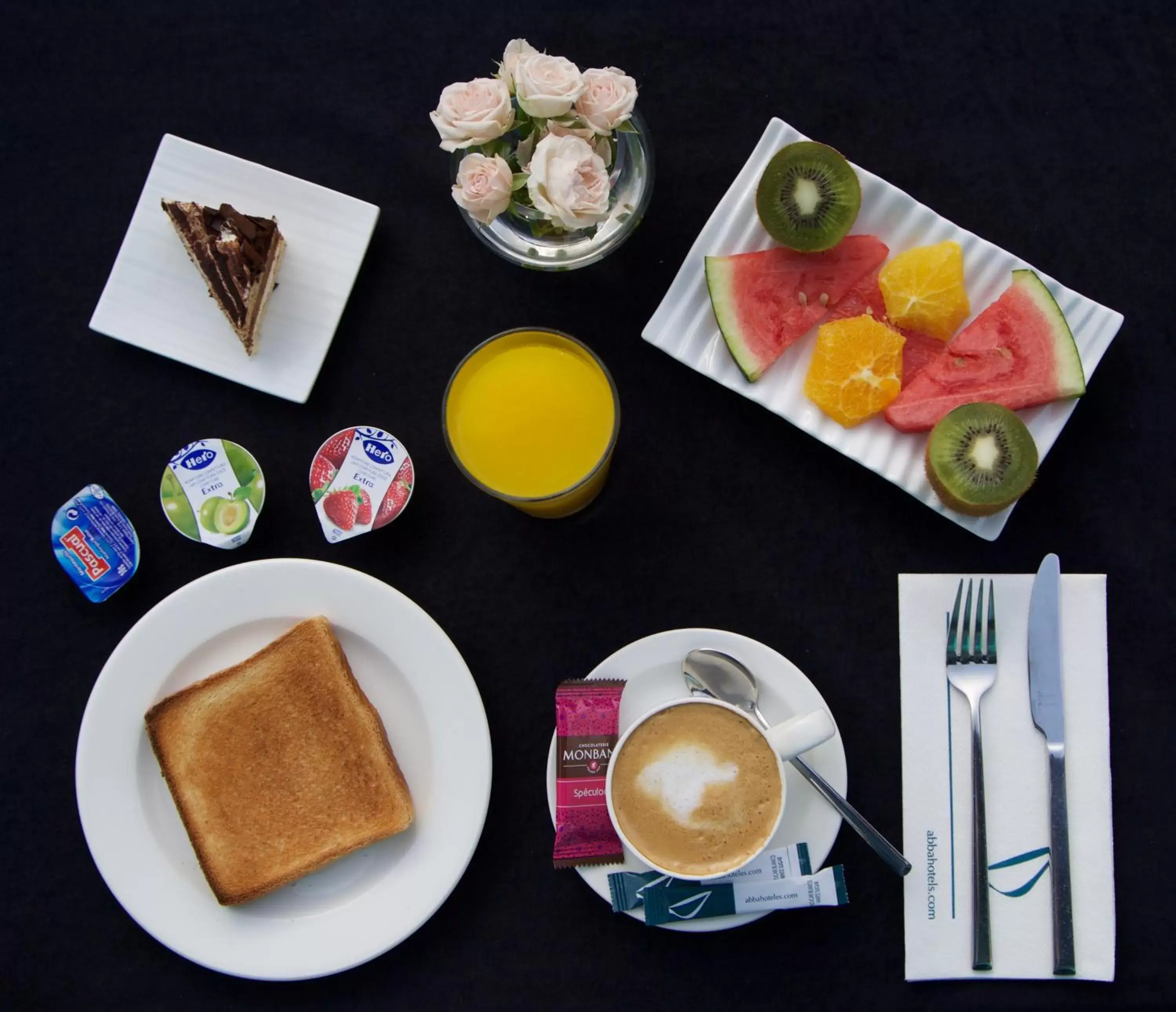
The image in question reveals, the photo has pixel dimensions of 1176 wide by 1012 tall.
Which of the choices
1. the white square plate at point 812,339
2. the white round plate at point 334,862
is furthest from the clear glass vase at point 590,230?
the white round plate at point 334,862

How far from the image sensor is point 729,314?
4.66 ft

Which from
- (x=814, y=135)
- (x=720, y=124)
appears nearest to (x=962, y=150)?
(x=814, y=135)

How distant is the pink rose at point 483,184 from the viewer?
1.17m

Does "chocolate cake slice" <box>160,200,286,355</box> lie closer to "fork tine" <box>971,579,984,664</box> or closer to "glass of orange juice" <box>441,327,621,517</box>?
"glass of orange juice" <box>441,327,621,517</box>

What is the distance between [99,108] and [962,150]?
1.42 m

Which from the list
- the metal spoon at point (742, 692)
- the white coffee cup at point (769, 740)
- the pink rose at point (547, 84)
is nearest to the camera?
the pink rose at point (547, 84)

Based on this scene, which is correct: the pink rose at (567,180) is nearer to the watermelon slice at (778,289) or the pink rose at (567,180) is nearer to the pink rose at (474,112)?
the pink rose at (474,112)

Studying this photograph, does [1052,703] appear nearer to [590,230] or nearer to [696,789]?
[696,789]

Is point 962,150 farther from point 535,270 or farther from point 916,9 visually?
point 535,270

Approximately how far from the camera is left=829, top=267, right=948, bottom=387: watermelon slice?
4.72 feet

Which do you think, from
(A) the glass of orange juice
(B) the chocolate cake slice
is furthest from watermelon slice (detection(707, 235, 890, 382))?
(B) the chocolate cake slice

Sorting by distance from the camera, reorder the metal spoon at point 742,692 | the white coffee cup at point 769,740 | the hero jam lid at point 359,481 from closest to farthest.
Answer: the white coffee cup at point 769,740 < the metal spoon at point 742,692 < the hero jam lid at point 359,481

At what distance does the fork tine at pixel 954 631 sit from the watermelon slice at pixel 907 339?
0.34m

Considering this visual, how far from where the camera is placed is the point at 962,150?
1.54 metres
